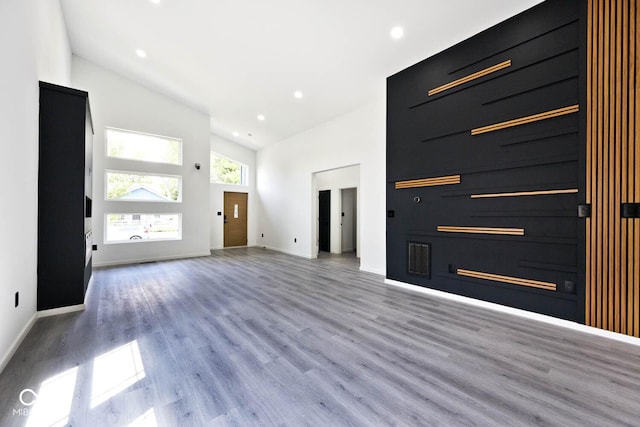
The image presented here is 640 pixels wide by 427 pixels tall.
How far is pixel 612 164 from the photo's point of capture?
2.57 metres

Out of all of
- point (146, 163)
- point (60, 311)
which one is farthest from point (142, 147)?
point (60, 311)

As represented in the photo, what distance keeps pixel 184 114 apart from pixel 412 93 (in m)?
5.78

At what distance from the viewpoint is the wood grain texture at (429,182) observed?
376 cm

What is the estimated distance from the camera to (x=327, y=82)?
4.96 meters

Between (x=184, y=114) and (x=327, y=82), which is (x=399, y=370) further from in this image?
(x=184, y=114)

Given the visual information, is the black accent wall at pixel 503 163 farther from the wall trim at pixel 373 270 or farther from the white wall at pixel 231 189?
the white wall at pixel 231 189

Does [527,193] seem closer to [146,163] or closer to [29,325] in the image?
[29,325]

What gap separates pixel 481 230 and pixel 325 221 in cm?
527

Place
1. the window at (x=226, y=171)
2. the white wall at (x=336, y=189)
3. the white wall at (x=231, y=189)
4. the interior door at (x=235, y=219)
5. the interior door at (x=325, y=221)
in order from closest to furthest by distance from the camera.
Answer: the white wall at (x=336, y=189) < the interior door at (x=325, y=221) < the white wall at (x=231, y=189) < the window at (x=226, y=171) < the interior door at (x=235, y=219)

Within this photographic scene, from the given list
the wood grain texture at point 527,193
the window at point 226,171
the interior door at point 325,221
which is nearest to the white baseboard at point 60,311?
the wood grain texture at point 527,193

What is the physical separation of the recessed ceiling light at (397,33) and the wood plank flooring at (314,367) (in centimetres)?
363

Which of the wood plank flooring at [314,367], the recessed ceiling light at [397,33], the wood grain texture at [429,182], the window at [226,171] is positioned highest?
the recessed ceiling light at [397,33]

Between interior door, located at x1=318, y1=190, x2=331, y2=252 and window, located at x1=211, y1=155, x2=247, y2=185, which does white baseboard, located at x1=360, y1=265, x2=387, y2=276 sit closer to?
interior door, located at x1=318, y1=190, x2=331, y2=252

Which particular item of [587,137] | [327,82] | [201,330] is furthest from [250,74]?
[587,137]
